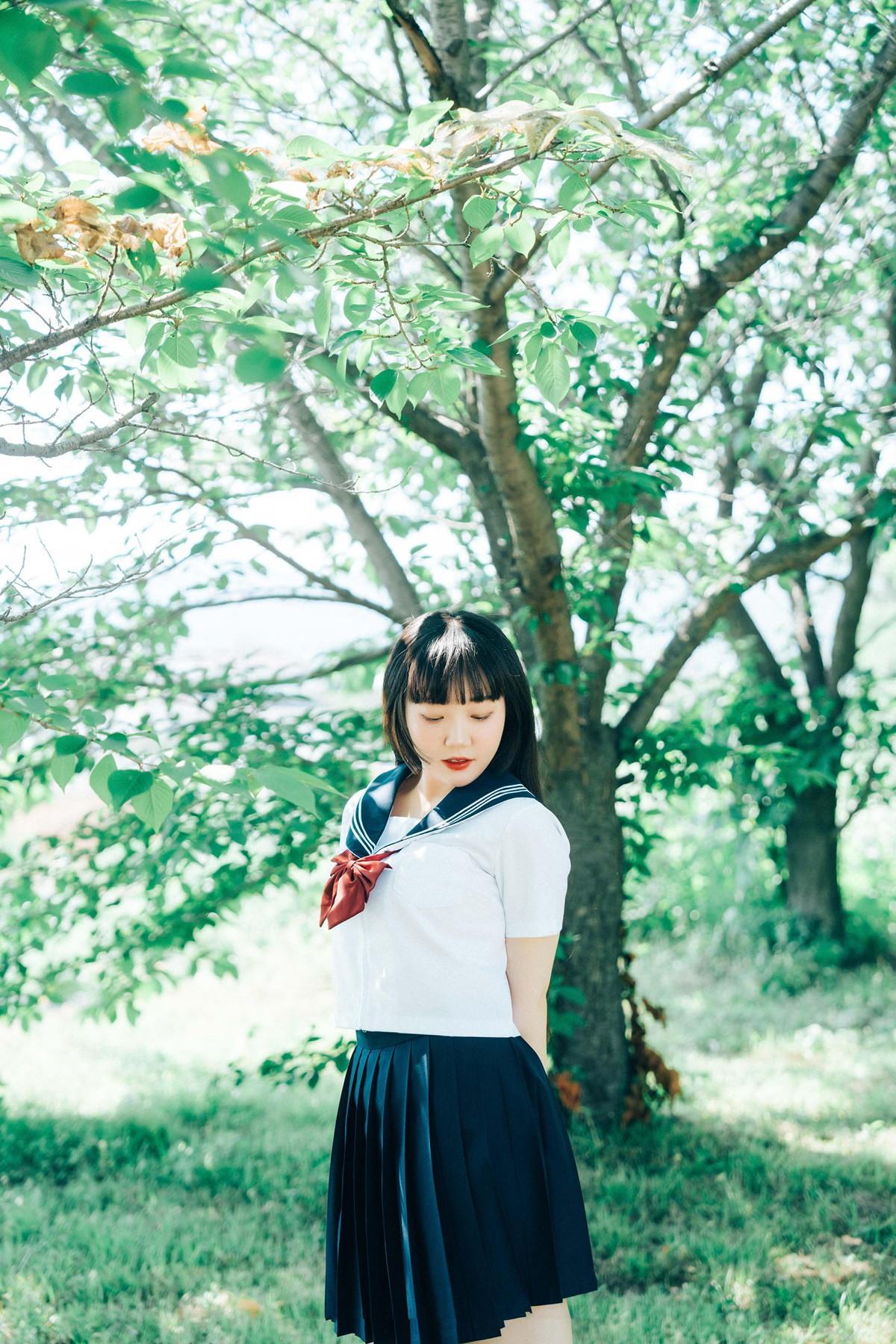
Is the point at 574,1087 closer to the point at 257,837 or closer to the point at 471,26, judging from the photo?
the point at 257,837

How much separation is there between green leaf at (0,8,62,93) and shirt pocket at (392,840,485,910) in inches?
43.9

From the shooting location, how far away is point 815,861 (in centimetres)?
566

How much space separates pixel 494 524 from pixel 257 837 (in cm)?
123

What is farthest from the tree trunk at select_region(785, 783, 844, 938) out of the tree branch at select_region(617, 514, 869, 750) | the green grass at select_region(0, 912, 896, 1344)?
the tree branch at select_region(617, 514, 869, 750)

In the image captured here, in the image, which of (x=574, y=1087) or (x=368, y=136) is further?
(x=368, y=136)

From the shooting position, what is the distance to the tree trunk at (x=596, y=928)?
141 inches

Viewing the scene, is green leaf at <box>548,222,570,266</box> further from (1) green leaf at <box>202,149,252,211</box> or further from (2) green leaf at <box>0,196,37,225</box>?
(2) green leaf at <box>0,196,37,225</box>

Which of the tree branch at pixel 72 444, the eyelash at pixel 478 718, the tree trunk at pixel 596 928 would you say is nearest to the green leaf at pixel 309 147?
the tree branch at pixel 72 444

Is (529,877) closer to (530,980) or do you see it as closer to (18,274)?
(530,980)

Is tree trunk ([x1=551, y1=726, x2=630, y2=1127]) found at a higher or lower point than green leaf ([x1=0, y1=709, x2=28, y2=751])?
lower

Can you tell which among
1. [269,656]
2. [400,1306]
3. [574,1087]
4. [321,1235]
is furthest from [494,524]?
[400,1306]

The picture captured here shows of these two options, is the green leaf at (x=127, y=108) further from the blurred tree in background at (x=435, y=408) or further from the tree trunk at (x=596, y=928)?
the tree trunk at (x=596, y=928)

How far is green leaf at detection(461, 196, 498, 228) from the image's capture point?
68.4 inches

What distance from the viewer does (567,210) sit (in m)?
1.68
